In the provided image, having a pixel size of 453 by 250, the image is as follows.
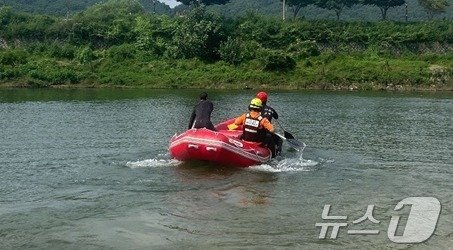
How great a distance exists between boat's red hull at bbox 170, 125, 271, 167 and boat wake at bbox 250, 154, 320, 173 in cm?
33

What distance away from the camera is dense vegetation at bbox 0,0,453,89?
47.7 metres

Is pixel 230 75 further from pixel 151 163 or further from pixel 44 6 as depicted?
pixel 44 6

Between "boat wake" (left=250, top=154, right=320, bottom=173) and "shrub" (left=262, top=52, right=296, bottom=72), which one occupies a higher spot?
"shrub" (left=262, top=52, right=296, bottom=72)

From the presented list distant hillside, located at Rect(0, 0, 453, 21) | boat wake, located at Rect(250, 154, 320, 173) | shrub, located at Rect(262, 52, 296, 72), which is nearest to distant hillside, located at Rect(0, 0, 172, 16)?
distant hillside, located at Rect(0, 0, 453, 21)

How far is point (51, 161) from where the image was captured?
15055mm

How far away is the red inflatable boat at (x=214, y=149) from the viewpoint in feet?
46.5

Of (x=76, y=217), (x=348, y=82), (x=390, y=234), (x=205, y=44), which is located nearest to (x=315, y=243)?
(x=390, y=234)

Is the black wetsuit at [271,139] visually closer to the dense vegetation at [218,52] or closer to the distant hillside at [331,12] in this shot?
the dense vegetation at [218,52]

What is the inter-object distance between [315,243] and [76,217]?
3.98 m

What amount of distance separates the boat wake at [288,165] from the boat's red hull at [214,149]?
335 millimetres

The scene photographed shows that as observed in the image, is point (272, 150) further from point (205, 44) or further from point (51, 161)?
point (205, 44)

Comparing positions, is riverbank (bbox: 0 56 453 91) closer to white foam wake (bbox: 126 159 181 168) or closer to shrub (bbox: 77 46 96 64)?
shrub (bbox: 77 46 96 64)

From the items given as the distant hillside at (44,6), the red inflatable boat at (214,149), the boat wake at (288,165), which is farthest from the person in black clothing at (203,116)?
the distant hillside at (44,6)

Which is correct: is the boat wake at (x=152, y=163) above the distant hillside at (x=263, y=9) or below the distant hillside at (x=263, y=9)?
below
